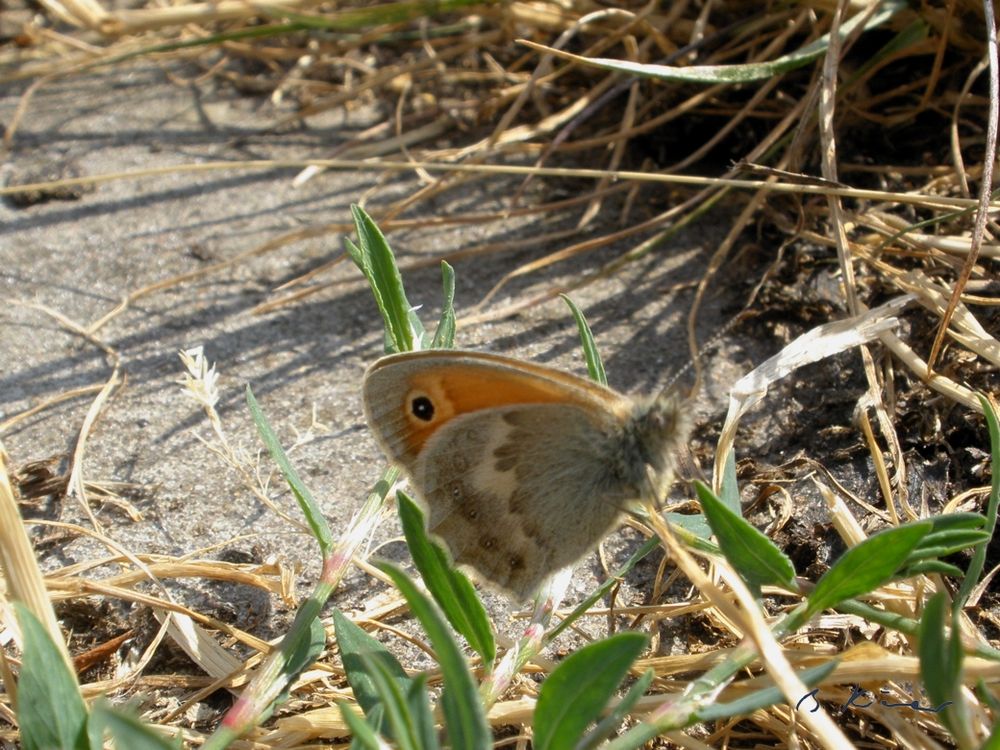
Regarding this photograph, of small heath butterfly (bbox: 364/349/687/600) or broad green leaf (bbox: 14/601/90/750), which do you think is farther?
small heath butterfly (bbox: 364/349/687/600)

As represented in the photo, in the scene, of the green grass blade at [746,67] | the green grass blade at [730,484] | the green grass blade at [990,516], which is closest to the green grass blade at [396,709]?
the green grass blade at [730,484]

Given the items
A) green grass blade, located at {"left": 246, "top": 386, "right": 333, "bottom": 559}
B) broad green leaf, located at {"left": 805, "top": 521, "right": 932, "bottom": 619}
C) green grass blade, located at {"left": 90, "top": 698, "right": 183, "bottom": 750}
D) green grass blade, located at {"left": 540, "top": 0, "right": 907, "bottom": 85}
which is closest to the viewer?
green grass blade, located at {"left": 90, "top": 698, "right": 183, "bottom": 750}

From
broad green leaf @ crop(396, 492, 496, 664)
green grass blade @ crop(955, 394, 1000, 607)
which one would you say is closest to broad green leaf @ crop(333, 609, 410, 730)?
broad green leaf @ crop(396, 492, 496, 664)

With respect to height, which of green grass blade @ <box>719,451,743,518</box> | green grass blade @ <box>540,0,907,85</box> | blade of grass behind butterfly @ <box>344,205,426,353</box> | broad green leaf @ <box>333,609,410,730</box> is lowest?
broad green leaf @ <box>333,609,410,730</box>

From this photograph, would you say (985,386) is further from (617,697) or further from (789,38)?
(789,38)

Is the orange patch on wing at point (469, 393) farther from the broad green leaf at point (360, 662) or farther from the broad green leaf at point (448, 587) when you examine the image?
the broad green leaf at point (360, 662)

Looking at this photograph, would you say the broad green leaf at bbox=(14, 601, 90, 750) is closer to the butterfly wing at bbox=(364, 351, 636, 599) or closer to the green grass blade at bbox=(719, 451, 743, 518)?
the butterfly wing at bbox=(364, 351, 636, 599)
